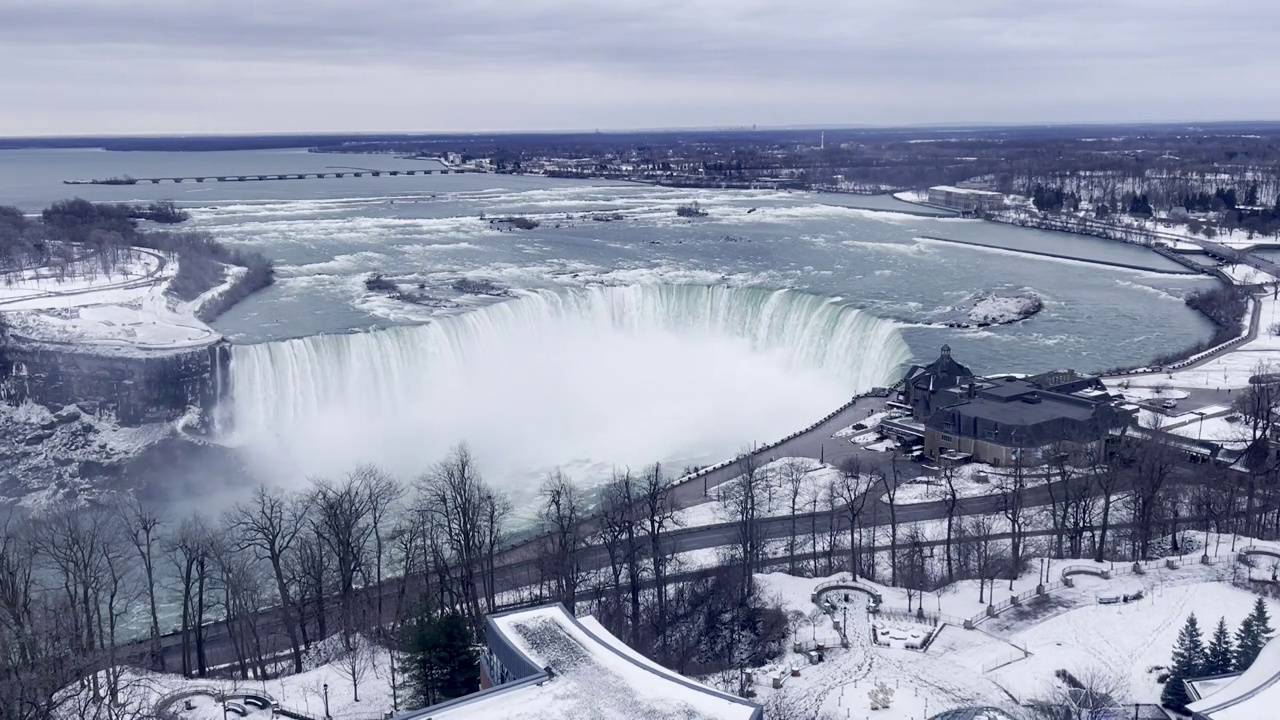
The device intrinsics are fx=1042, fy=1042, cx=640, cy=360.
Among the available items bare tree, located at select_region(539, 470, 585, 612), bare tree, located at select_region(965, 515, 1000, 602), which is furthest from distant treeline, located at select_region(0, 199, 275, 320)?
bare tree, located at select_region(965, 515, 1000, 602)

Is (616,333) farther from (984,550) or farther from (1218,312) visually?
(1218,312)

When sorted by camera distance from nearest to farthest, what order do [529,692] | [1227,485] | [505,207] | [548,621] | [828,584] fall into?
[529,692] < [548,621] < [828,584] < [1227,485] < [505,207]

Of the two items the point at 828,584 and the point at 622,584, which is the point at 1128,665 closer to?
the point at 828,584

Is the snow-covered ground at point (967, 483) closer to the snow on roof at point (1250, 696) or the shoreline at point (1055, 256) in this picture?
the snow on roof at point (1250, 696)

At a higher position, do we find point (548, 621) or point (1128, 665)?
point (548, 621)

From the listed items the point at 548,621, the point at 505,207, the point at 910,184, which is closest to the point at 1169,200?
the point at 910,184

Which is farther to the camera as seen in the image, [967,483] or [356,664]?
[967,483]

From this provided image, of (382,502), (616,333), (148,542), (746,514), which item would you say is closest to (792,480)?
(746,514)
